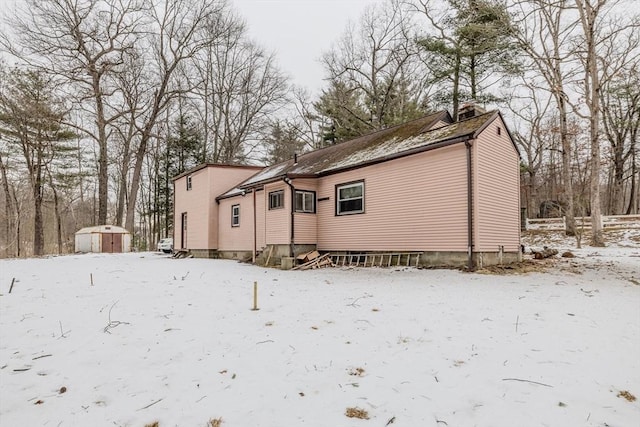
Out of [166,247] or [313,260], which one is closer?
[313,260]

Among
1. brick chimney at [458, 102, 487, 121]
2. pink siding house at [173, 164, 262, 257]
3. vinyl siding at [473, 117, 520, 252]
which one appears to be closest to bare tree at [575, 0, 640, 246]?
brick chimney at [458, 102, 487, 121]

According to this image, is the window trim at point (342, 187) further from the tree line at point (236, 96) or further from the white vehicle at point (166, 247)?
the white vehicle at point (166, 247)

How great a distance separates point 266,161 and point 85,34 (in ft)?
51.0

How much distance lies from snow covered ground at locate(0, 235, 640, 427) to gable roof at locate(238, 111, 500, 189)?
14.6 feet

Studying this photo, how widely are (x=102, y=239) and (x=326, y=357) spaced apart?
25.2 metres

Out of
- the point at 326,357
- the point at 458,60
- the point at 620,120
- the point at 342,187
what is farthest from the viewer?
the point at 620,120

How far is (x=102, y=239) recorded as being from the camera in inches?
952

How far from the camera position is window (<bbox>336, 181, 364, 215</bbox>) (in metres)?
11.8

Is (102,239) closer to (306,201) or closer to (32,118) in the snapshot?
(32,118)

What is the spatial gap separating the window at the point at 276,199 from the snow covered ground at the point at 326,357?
20.9 ft

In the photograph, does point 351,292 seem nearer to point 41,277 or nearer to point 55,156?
point 41,277

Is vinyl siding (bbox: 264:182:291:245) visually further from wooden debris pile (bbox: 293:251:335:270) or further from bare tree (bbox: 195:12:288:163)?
bare tree (bbox: 195:12:288:163)

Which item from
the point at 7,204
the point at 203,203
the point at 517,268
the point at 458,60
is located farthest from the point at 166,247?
the point at 458,60

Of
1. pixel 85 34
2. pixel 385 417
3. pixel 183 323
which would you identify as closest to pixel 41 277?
pixel 183 323
